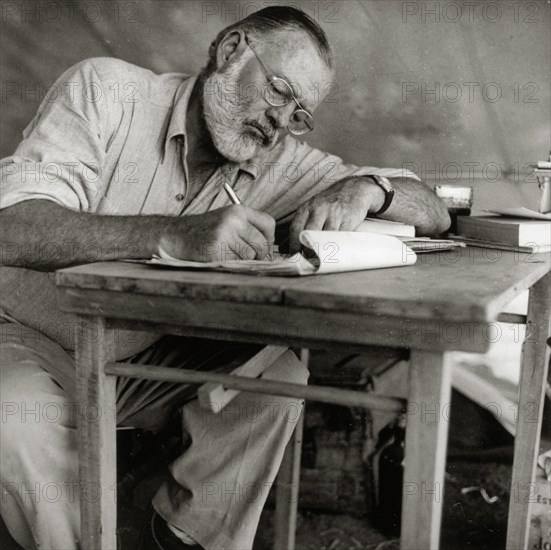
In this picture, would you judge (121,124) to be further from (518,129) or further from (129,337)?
(518,129)

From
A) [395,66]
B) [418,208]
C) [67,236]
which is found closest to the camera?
[67,236]

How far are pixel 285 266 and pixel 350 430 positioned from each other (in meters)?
1.25

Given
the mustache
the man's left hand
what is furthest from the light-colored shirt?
the man's left hand

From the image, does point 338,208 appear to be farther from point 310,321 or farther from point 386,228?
point 310,321

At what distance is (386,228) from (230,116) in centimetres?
52

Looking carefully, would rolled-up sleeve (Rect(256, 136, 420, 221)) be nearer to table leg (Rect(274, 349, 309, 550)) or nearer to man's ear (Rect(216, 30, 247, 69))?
man's ear (Rect(216, 30, 247, 69))

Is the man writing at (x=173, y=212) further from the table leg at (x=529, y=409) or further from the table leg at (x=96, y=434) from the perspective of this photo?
the table leg at (x=529, y=409)

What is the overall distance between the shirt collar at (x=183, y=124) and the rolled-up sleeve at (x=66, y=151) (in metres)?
0.18

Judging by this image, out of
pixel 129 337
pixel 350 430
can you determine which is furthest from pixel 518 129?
pixel 129 337

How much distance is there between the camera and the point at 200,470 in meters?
1.56

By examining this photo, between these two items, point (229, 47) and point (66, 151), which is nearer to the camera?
point (66, 151)

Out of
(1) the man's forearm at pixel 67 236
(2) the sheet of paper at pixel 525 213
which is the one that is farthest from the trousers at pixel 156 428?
(2) the sheet of paper at pixel 525 213

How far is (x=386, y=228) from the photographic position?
5.36 ft

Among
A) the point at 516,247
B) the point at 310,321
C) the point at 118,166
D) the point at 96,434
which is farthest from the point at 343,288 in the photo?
the point at 118,166
